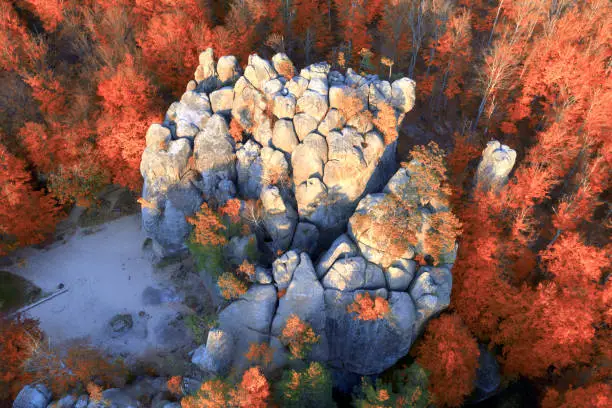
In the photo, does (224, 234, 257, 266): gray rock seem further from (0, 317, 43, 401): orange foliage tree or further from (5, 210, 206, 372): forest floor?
(0, 317, 43, 401): orange foliage tree

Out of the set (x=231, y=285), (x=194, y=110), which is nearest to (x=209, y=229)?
(x=231, y=285)

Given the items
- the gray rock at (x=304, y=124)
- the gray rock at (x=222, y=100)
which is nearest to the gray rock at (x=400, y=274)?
the gray rock at (x=304, y=124)

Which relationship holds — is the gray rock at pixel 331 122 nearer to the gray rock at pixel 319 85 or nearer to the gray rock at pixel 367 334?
the gray rock at pixel 319 85

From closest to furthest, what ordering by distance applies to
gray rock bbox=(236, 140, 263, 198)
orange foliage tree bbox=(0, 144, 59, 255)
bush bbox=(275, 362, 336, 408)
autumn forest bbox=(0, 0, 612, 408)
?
bush bbox=(275, 362, 336, 408), autumn forest bbox=(0, 0, 612, 408), gray rock bbox=(236, 140, 263, 198), orange foliage tree bbox=(0, 144, 59, 255)

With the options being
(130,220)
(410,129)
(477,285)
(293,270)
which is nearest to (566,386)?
(477,285)

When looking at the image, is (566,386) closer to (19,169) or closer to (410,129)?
(410,129)

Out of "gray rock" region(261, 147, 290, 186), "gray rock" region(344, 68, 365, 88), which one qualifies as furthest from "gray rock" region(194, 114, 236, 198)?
"gray rock" region(344, 68, 365, 88)

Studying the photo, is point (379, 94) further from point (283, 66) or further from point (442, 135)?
point (442, 135)
